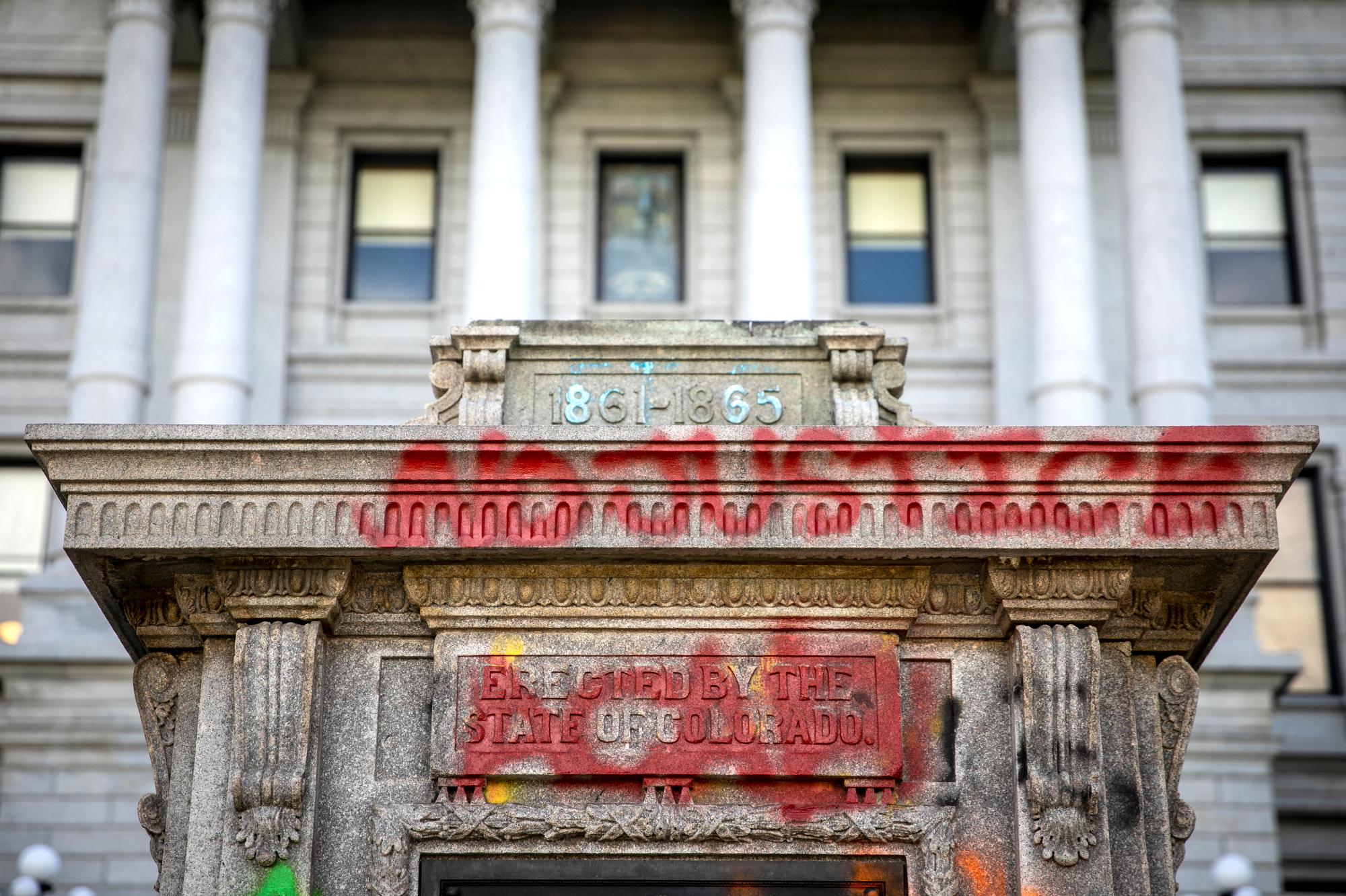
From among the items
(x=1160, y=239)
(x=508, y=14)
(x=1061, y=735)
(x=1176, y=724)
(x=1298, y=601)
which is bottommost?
(x=1061, y=735)

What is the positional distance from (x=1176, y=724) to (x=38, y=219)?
2805cm

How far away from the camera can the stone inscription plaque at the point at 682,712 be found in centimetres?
812

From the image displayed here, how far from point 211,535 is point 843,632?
2.76m

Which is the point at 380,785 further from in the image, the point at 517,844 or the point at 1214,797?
the point at 1214,797

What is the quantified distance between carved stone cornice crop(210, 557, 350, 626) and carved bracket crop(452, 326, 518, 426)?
964 millimetres

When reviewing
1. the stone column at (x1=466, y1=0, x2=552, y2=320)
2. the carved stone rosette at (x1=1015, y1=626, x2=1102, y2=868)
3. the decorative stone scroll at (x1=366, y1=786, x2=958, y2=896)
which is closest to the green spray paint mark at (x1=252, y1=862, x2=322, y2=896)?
the decorative stone scroll at (x1=366, y1=786, x2=958, y2=896)

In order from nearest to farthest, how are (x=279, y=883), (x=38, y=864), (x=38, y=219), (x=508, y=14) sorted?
1. (x=279, y=883)
2. (x=38, y=864)
3. (x=508, y=14)
4. (x=38, y=219)

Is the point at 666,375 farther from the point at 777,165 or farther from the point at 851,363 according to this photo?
the point at 777,165

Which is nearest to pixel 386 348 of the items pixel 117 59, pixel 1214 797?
pixel 117 59

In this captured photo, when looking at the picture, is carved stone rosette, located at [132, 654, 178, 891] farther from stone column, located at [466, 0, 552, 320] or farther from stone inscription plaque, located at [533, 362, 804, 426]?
stone column, located at [466, 0, 552, 320]

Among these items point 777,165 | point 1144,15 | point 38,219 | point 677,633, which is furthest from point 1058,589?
point 38,219

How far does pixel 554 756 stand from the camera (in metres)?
8.13

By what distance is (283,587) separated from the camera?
27.1ft

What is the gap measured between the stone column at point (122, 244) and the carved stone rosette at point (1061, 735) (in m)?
21.8
